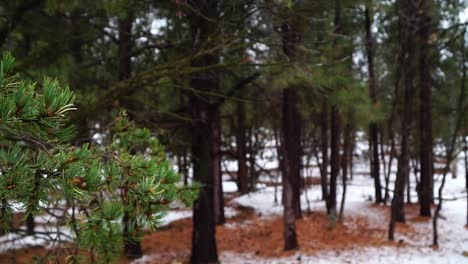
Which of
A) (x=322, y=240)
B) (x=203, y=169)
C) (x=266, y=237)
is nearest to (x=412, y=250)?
(x=322, y=240)

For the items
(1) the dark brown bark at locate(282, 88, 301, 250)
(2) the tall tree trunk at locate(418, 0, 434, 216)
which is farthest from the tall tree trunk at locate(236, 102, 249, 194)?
(2) the tall tree trunk at locate(418, 0, 434, 216)

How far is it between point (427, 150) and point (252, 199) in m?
8.11

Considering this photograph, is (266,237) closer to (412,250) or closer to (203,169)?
(412,250)

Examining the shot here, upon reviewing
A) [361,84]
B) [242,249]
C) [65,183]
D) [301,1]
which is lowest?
[242,249]

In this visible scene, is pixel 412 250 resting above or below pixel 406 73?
below

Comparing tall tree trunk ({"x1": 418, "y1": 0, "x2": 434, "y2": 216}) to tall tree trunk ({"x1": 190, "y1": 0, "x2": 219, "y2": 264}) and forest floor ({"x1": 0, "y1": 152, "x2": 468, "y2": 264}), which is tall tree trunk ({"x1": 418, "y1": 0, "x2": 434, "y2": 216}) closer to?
forest floor ({"x1": 0, "y1": 152, "x2": 468, "y2": 264})

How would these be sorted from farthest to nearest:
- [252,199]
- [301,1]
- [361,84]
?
[252,199] < [361,84] < [301,1]

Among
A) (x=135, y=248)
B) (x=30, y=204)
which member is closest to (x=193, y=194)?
(x=30, y=204)

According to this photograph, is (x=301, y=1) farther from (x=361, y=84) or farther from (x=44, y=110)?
(x=44, y=110)

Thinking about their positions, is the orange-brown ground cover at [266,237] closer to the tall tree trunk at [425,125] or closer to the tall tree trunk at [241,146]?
the tall tree trunk at [425,125]

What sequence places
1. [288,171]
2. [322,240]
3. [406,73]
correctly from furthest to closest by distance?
1. [406,73]
2. [322,240]
3. [288,171]

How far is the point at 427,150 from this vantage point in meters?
13.6

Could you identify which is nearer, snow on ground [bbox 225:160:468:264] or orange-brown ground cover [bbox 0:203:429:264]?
snow on ground [bbox 225:160:468:264]

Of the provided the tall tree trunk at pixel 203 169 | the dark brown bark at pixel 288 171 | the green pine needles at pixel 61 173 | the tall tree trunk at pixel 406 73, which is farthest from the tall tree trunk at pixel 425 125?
the green pine needles at pixel 61 173
